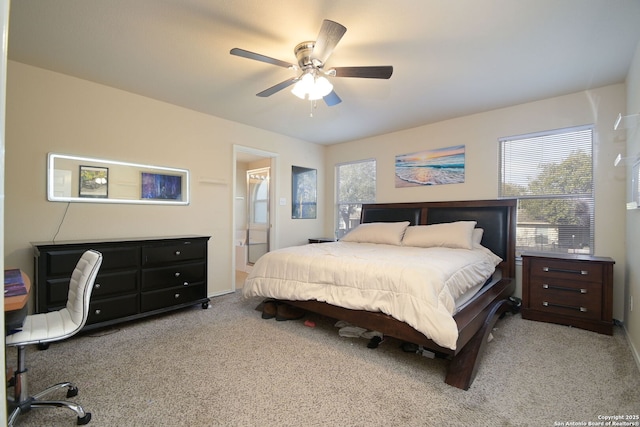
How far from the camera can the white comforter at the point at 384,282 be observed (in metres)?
1.85

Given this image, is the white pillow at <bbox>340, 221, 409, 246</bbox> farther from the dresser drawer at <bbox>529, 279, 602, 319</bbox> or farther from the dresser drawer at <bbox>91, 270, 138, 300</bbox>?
the dresser drawer at <bbox>91, 270, 138, 300</bbox>

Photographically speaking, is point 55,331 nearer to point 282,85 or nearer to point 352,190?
point 282,85

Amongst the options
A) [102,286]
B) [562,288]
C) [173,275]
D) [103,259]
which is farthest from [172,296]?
[562,288]

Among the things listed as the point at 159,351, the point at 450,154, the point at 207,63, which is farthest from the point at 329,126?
the point at 159,351

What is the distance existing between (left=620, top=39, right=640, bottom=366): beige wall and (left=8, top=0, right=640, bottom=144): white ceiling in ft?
0.66

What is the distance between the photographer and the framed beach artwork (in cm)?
394

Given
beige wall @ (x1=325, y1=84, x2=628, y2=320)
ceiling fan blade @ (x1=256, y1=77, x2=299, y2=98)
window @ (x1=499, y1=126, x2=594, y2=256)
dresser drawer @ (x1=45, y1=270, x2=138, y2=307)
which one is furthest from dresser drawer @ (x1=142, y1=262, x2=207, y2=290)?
window @ (x1=499, y1=126, x2=594, y2=256)

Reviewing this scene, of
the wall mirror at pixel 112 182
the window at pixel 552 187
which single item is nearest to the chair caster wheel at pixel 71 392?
the wall mirror at pixel 112 182

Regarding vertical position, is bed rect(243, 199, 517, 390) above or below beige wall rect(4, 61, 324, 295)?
below

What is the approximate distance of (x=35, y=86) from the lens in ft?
8.47

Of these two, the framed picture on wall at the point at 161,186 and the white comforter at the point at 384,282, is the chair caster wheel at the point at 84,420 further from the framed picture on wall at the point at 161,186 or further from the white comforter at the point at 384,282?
the framed picture on wall at the point at 161,186

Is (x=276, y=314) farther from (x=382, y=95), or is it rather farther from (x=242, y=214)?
(x=242, y=214)

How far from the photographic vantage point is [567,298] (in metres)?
2.75

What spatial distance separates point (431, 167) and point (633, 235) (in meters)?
2.25
